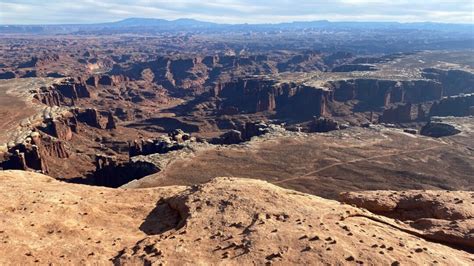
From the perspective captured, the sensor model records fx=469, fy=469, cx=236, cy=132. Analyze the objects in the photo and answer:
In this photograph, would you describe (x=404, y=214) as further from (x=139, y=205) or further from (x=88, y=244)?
(x=88, y=244)

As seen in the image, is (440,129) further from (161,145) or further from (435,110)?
(161,145)

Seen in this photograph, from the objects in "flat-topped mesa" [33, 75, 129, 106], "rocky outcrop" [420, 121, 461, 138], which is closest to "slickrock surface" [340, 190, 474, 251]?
"rocky outcrop" [420, 121, 461, 138]

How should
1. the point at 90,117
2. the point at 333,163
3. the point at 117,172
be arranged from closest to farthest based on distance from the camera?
1. the point at 333,163
2. the point at 117,172
3. the point at 90,117

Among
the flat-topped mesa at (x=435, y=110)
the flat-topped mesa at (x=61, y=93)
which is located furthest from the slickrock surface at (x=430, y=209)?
the flat-topped mesa at (x=61, y=93)

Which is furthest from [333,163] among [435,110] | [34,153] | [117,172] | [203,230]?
[435,110]

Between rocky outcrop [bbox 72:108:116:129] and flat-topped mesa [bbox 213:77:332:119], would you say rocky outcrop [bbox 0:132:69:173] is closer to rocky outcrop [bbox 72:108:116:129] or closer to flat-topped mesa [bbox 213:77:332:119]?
rocky outcrop [bbox 72:108:116:129]

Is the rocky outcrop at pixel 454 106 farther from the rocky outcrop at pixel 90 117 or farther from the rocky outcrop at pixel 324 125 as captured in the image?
the rocky outcrop at pixel 90 117

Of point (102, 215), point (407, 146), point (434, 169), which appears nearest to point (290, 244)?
point (102, 215)
